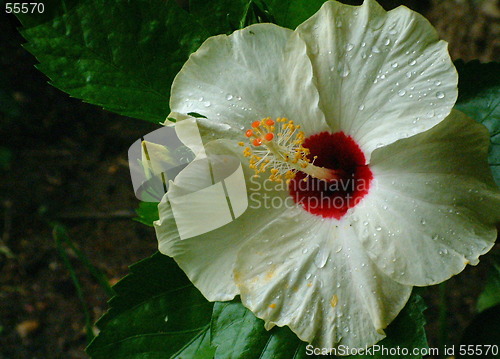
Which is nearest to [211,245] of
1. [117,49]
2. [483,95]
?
[117,49]

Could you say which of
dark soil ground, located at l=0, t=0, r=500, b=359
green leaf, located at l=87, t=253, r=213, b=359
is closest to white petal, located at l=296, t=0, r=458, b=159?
green leaf, located at l=87, t=253, r=213, b=359

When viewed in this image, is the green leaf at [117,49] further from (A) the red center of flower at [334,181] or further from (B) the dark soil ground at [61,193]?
(B) the dark soil ground at [61,193]

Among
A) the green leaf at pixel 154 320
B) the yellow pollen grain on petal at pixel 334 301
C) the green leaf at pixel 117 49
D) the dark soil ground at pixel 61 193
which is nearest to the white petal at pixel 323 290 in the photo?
the yellow pollen grain on petal at pixel 334 301

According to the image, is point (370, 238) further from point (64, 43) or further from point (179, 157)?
point (64, 43)

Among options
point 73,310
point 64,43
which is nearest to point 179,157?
point 64,43

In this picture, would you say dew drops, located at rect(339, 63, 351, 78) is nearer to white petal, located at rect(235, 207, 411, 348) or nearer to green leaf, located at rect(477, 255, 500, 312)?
white petal, located at rect(235, 207, 411, 348)
